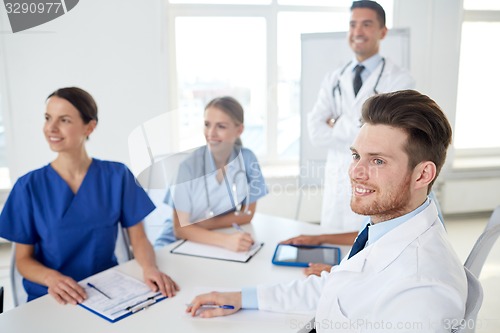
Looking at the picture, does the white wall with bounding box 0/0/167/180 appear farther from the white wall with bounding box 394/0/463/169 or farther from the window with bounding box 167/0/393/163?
the white wall with bounding box 394/0/463/169

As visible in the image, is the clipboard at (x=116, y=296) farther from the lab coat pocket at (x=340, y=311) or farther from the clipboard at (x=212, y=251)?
the lab coat pocket at (x=340, y=311)

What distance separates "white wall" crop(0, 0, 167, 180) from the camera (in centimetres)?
245

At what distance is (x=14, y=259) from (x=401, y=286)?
1233mm

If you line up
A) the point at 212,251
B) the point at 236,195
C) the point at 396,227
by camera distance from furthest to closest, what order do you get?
the point at 236,195 → the point at 212,251 → the point at 396,227

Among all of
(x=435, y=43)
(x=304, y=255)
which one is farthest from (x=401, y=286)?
(x=435, y=43)

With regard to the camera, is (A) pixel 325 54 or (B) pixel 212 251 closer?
(B) pixel 212 251

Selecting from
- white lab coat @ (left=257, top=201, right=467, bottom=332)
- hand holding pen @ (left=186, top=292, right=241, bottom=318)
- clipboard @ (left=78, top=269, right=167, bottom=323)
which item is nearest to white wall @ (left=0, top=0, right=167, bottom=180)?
clipboard @ (left=78, top=269, right=167, bottom=323)

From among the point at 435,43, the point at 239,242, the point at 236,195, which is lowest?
the point at 239,242

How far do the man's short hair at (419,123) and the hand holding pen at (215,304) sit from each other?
57cm

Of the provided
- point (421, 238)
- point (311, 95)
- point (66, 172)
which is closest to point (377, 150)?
point (421, 238)

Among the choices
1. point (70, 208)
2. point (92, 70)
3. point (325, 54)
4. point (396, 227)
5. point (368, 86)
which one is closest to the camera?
point (396, 227)

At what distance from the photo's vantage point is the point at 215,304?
1141mm

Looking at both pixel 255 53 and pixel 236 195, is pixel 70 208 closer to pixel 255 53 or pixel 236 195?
pixel 236 195

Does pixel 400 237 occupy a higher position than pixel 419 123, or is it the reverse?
pixel 419 123
